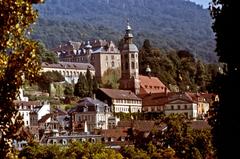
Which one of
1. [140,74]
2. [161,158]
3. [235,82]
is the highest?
[140,74]

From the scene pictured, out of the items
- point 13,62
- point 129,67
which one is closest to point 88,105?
point 129,67

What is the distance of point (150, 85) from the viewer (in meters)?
121

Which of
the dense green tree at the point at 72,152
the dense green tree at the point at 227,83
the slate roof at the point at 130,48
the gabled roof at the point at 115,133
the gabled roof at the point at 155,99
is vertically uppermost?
the slate roof at the point at 130,48

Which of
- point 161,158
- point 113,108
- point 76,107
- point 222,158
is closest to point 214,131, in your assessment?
point 222,158

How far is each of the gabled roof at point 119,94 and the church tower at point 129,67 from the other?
5857 mm

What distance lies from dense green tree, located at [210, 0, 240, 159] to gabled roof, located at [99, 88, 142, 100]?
88009 mm

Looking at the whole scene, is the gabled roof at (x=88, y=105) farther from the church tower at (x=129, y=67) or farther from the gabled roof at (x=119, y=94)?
the church tower at (x=129, y=67)

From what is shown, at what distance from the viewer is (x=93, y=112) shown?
94.2m

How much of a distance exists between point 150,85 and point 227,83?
351 feet

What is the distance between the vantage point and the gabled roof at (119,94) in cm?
10382

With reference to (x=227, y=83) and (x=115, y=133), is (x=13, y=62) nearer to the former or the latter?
(x=227, y=83)

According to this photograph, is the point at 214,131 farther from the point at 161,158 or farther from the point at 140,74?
the point at 140,74

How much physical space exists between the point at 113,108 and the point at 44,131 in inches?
998

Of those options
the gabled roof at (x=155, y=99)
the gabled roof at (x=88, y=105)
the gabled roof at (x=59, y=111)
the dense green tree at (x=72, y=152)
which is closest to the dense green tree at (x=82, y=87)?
the gabled roof at (x=88, y=105)
